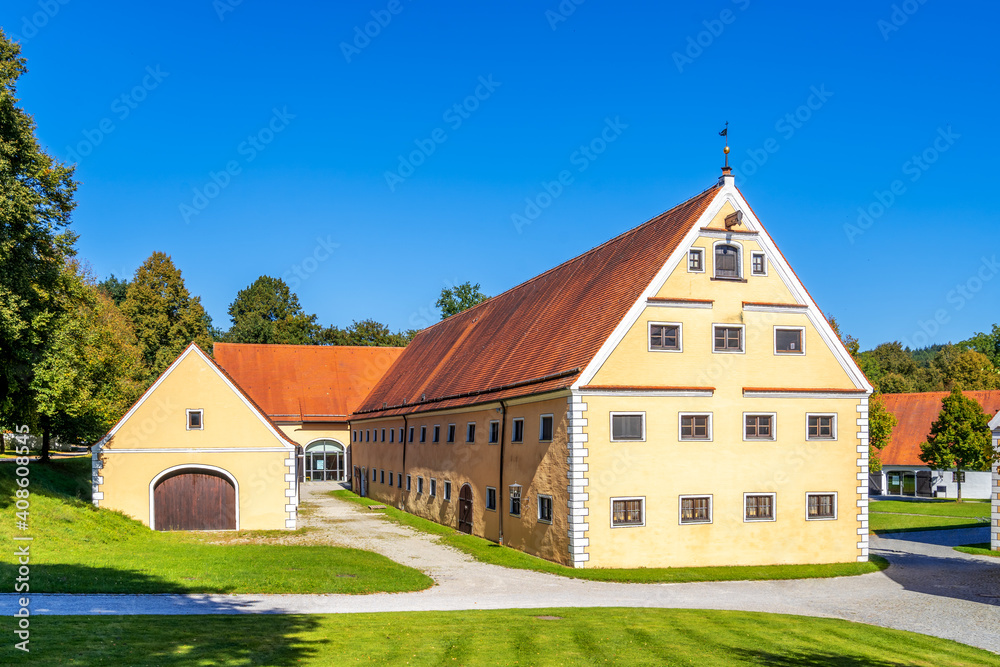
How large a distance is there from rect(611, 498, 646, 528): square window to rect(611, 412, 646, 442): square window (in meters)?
1.96

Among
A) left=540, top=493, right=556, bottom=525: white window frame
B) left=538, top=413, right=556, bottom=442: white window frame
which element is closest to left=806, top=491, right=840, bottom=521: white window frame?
left=540, top=493, right=556, bottom=525: white window frame

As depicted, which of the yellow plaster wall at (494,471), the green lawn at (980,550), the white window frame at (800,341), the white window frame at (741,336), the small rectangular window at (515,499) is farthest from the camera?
the green lawn at (980,550)

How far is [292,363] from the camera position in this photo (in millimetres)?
67625

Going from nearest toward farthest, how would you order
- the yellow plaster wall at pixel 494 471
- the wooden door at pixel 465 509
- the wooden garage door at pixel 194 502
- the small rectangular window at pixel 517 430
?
1. the yellow plaster wall at pixel 494 471
2. the small rectangular window at pixel 517 430
3. the wooden garage door at pixel 194 502
4. the wooden door at pixel 465 509

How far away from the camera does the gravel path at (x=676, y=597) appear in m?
18.5

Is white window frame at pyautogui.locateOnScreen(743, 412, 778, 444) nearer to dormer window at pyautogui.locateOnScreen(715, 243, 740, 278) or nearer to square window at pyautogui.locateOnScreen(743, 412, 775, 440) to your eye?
square window at pyautogui.locateOnScreen(743, 412, 775, 440)

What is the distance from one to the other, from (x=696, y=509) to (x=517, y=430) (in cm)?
725

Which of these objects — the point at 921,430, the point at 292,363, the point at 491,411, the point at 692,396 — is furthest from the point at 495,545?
the point at 921,430

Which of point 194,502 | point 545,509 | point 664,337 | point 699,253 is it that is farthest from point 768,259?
point 194,502

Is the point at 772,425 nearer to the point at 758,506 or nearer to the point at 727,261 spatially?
the point at 758,506

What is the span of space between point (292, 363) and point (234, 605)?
5002 centimetres

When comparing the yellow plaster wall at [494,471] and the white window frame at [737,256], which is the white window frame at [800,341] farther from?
the yellow plaster wall at [494,471]

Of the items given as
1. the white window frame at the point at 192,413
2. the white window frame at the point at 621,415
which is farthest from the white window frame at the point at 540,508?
the white window frame at the point at 192,413

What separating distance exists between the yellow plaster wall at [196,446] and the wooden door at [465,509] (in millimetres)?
7446
